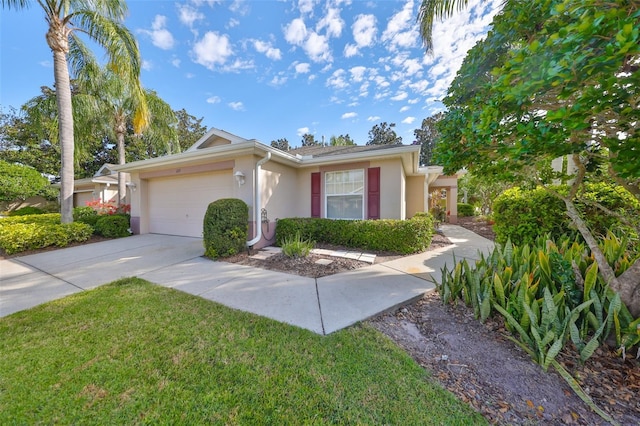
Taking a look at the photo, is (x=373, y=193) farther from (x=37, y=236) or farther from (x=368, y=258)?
(x=37, y=236)

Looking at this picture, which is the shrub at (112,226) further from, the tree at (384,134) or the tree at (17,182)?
the tree at (384,134)

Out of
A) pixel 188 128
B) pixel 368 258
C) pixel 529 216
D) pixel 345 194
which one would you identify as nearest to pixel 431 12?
pixel 345 194

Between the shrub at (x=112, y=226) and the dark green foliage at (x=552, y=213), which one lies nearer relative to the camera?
the dark green foliage at (x=552, y=213)

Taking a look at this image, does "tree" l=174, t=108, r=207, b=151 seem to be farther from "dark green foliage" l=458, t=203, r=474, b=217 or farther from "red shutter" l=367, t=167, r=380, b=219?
"dark green foliage" l=458, t=203, r=474, b=217

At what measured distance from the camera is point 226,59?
836 cm

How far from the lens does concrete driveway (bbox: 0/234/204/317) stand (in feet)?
12.3

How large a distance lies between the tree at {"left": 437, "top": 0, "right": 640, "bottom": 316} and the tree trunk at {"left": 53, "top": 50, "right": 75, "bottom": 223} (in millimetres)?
11008

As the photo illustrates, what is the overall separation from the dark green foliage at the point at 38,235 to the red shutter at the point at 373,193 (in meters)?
9.43

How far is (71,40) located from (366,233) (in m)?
12.1

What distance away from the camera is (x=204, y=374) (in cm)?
196

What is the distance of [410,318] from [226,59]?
9.80 meters

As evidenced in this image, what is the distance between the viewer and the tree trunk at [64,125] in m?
7.43

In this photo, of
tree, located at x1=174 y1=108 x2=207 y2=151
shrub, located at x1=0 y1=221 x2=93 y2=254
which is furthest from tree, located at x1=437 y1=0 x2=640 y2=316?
tree, located at x1=174 y1=108 x2=207 y2=151

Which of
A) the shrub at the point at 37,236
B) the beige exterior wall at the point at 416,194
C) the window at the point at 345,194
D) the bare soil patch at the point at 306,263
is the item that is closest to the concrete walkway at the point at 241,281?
the bare soil patch at the point at 306,263
